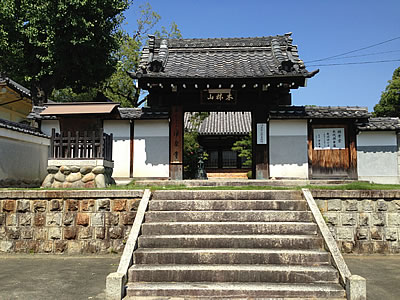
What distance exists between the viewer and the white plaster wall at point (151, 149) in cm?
1221

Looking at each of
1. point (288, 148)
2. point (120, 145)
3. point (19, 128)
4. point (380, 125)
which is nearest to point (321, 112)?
point (288, 148)

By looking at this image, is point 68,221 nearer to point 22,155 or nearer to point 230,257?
point 230,257

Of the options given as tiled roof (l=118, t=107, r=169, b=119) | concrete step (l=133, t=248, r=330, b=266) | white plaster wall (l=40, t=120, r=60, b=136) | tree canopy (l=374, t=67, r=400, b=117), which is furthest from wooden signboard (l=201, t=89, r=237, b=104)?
tree canopy (l=374, t=67, r=400, b=117)

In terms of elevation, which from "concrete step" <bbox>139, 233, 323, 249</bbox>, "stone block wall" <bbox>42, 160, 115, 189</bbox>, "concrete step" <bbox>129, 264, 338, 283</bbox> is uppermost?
"stone block wall" <bbox>42, 160, 115, 189</bbox>

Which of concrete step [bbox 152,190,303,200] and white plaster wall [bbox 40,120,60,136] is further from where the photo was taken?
white plaster wall [bbox 40,120,60,136]

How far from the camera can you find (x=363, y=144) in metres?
12.5

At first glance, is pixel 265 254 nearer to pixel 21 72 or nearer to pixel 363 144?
pixel 363 144

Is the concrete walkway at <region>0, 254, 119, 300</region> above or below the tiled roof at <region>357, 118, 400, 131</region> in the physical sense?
below

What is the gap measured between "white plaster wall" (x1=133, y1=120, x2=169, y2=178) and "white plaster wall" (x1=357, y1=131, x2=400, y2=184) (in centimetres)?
752

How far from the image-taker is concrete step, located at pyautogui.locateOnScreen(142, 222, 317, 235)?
21.3ft

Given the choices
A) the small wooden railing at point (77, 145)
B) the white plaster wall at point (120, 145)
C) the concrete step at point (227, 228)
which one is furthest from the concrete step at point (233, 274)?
the white plaster wall at point (120, 145)

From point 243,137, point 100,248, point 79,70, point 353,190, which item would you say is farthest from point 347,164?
point 79,70

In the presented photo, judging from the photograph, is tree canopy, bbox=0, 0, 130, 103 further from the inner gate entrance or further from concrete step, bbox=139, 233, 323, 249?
concrete step, bbox=139, 233, 323, 249

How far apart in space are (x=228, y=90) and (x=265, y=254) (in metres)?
7.37
